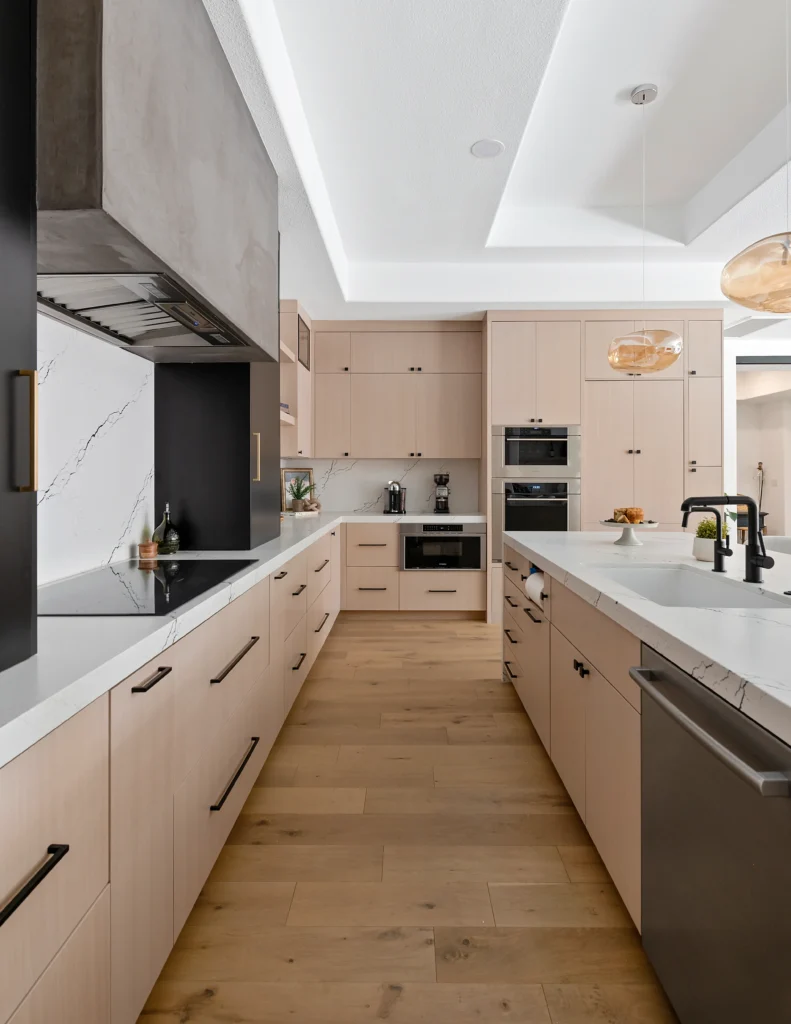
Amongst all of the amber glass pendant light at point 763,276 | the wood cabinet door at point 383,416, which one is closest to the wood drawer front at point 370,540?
the wood cabinet door at point 383,416

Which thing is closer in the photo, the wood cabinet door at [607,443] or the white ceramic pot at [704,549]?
the white ceramic pot at [704,549]

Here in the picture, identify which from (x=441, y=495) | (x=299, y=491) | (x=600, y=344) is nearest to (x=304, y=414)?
(x=299, y=491)

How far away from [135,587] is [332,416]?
362 cm

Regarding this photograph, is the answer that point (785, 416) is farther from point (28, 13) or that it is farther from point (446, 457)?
point (28, 13)

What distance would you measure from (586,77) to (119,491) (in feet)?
8.82

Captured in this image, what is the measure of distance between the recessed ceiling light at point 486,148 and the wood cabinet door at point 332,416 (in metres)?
2.48

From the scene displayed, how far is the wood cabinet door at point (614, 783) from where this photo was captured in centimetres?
135

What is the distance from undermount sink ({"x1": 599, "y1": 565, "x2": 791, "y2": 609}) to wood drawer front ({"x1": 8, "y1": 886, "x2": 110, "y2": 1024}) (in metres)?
1.68

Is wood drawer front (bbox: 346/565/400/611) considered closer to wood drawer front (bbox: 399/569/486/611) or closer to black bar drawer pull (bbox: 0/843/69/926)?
wood drawer front (bbox: 399/569/486/611)

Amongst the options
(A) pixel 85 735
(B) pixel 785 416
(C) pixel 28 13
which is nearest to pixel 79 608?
(A) pixel 85 735

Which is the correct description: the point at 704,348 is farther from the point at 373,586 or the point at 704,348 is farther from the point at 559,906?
the point at 559,906

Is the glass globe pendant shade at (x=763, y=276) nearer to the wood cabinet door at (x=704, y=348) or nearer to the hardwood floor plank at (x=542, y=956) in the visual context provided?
the hardwood floor plank at (x=542, y=956)

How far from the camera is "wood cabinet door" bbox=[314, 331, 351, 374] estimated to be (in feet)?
16.9

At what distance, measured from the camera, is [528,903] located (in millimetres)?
1574
